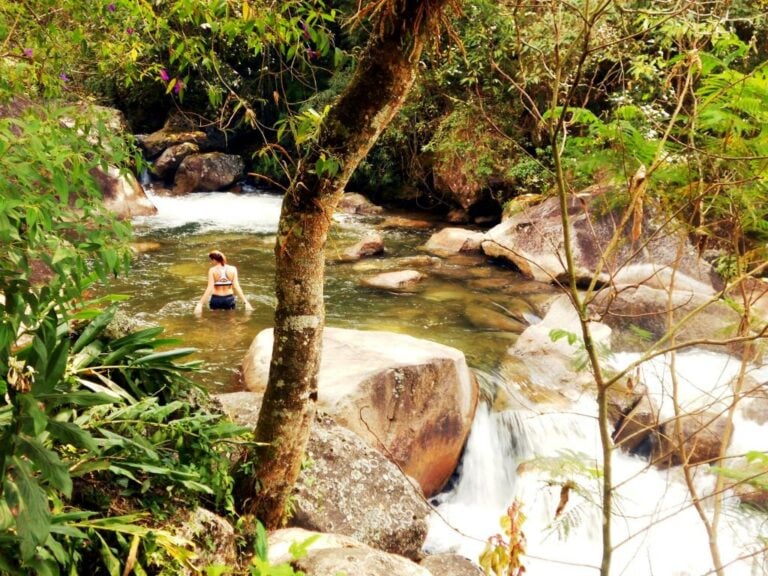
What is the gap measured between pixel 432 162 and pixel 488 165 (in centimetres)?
197

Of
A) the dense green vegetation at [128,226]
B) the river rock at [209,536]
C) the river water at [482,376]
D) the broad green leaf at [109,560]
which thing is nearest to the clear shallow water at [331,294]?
the river water at [482,376]

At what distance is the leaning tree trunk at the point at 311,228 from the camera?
2.59 meters

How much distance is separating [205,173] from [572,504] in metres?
15.3

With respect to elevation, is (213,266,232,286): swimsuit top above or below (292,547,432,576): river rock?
above

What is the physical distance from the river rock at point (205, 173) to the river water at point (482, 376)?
137 inches

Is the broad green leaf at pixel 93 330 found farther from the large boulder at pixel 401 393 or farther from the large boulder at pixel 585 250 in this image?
the large boulder at pixel 585 250

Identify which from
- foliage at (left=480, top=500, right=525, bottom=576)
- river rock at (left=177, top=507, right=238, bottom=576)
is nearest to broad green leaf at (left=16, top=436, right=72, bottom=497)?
river rock at (left=177, top=507, right=238, bottom=576)

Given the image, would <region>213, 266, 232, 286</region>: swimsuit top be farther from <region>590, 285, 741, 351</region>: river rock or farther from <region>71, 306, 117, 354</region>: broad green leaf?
<region>590, 285, 741, 351</region>: river rock

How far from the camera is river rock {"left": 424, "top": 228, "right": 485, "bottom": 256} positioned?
12414 millimetres

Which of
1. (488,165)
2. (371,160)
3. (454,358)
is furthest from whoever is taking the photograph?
(371,160)

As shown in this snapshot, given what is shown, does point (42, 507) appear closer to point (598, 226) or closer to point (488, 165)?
point (598, 226)

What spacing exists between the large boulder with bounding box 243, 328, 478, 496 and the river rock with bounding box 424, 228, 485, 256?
6404mm

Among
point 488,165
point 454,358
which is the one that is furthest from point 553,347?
point 488,165

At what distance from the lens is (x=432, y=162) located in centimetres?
1567
